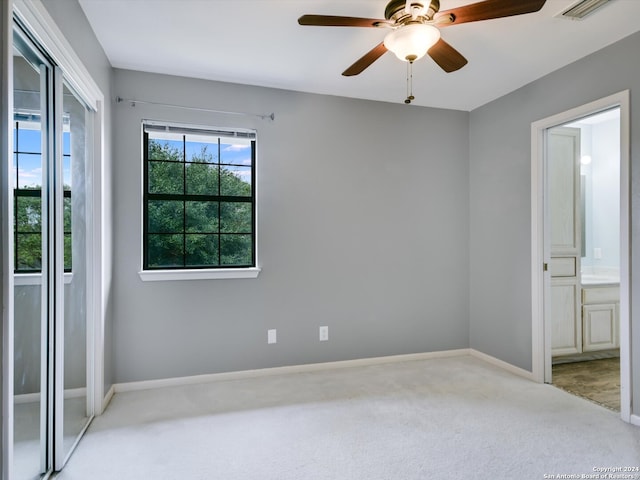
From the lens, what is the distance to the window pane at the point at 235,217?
10.7ft

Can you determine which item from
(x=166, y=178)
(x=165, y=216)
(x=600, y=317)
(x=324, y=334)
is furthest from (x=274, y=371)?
(x=600, y=317)

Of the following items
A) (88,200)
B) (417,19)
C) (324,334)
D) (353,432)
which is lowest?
(353,432)

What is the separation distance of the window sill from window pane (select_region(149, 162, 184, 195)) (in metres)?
0.67

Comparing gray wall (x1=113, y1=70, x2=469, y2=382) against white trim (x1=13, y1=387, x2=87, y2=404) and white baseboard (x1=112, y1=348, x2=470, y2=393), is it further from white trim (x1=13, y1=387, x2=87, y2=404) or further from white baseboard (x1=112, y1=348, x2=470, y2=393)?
white trim (x1=13, y1=387, x2=87, y2=404)

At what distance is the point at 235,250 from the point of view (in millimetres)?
3307

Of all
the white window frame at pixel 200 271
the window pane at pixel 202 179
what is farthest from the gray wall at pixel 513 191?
the window pane at pixel 202 179

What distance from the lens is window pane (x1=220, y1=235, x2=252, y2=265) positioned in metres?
3.27

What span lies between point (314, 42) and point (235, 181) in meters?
1.33

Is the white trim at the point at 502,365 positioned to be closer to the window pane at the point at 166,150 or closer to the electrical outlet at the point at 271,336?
the electrical outlet at the point at 271,336

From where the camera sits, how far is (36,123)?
5.55ft

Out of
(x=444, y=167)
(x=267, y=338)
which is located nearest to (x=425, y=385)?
(x=267, y=338)

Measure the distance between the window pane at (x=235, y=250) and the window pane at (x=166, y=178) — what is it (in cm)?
56

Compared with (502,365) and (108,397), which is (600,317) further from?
(108,397)

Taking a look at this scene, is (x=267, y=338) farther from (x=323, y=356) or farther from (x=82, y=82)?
(x=82, y=82)
